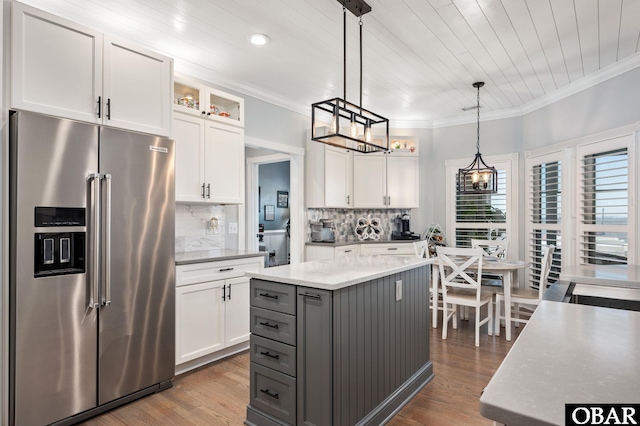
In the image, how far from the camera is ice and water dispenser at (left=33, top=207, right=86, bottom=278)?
2.13m

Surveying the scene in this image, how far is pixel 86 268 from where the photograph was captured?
7.56 feet

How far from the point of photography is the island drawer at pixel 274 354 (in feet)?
6.92

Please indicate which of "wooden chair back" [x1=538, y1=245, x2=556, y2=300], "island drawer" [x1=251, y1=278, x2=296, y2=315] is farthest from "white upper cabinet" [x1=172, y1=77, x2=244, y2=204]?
"wooden chair back" [x1=538, y1=245, x2=556, y2=300]

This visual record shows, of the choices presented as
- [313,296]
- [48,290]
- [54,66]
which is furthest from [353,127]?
[48,290]

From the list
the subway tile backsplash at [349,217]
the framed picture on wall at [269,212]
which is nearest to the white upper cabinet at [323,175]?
the subway tile backsplash at [349,217]

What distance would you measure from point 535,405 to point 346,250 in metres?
4.43

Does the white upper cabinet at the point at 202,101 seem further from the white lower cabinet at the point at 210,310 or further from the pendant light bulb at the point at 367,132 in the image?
the pendant light bulb at the point at 367,132

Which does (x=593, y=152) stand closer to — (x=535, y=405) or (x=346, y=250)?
(x=346, y=250)

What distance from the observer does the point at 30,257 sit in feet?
6.85

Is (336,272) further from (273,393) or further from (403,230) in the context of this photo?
(403,230)

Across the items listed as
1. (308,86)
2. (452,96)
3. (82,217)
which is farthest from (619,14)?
(82,217)

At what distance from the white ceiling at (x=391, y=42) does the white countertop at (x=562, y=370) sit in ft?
7.76

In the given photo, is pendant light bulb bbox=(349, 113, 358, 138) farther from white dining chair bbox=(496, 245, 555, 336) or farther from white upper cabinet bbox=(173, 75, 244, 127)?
white dining chair bbox=(496, 245, 555, 336)

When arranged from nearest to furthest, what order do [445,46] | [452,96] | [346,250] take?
[445,46], [452,96], [346,250]
